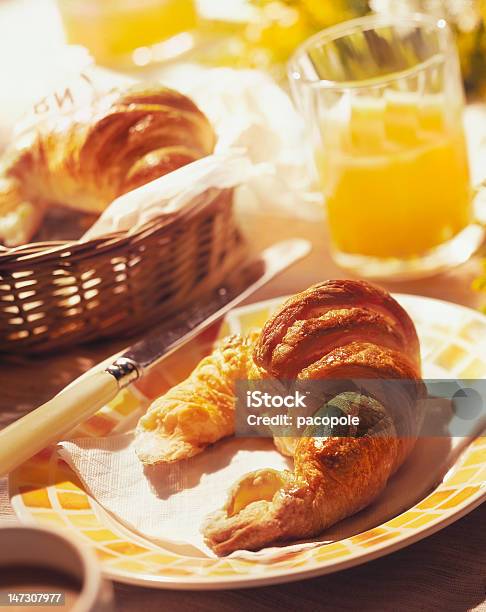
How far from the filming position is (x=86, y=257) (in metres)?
1.04

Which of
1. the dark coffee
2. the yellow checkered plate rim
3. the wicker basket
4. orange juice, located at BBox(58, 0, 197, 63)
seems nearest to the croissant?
the wicker basket

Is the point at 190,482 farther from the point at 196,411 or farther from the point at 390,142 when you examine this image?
the point at 390,142

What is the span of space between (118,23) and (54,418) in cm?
122

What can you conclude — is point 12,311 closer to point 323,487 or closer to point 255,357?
point 255,357

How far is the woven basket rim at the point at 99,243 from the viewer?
103 centimetres

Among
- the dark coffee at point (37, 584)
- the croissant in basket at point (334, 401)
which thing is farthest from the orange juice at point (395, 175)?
the dark coffee at point (37, 584)

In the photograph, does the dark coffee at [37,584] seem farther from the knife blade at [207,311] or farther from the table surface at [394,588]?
the knife blade at [207,311]

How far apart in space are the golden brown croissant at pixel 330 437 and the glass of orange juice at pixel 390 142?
1.16ft

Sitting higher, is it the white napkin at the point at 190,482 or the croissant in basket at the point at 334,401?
the croissant in basket at the point at 334,401

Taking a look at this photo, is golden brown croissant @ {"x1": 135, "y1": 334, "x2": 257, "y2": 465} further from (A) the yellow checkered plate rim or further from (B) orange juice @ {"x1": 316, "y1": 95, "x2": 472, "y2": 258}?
(B) orange juice @ {"x1": 316, "y1": 95, "x2": 472, "y2": 258}

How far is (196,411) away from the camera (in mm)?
867

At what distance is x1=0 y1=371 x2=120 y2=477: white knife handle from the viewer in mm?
775

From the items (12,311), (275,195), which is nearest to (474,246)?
(275,195)

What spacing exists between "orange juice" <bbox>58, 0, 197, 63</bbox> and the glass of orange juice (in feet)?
2.35
